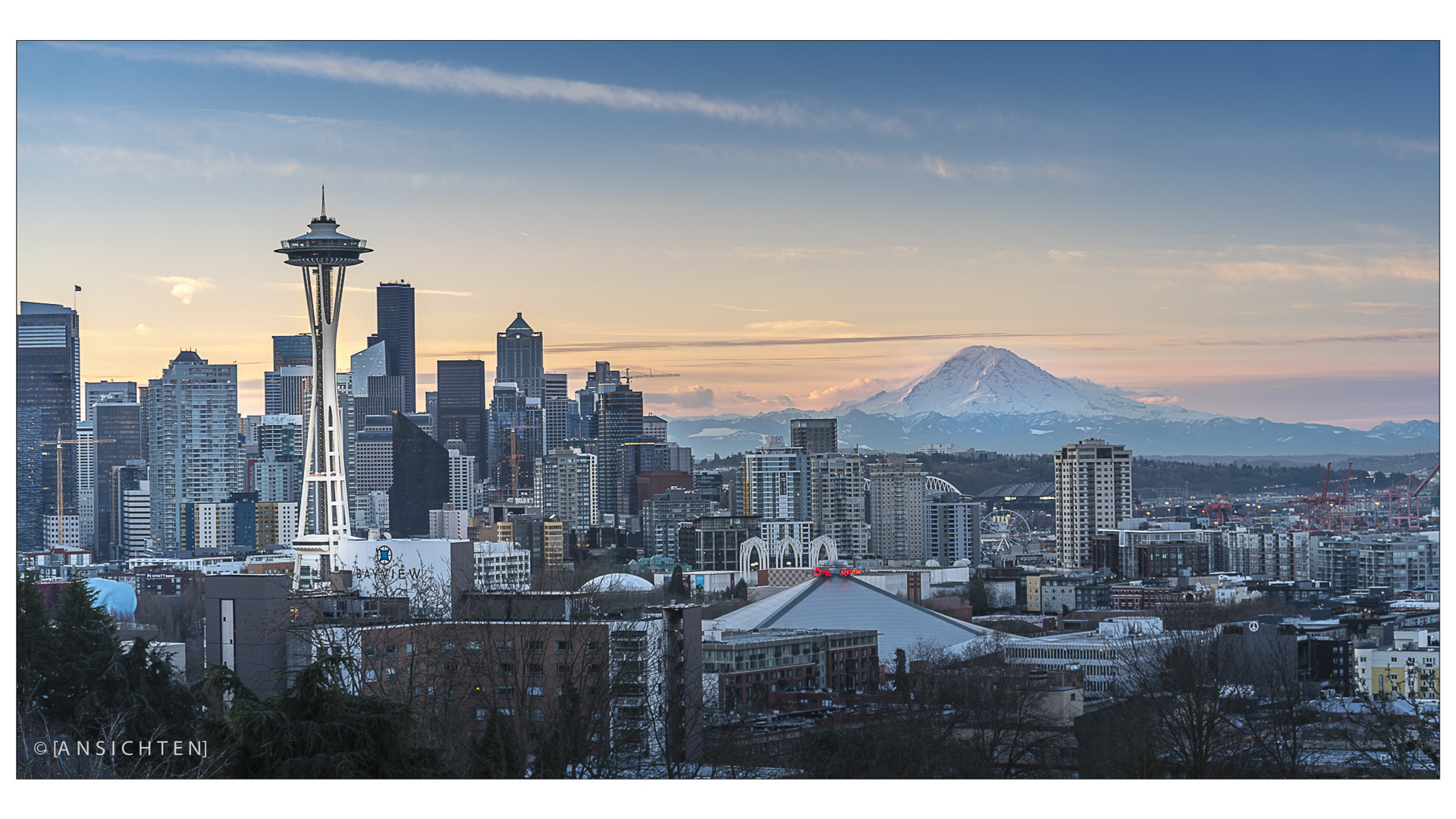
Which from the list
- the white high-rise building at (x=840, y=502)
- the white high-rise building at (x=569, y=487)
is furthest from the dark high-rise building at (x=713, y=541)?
the white high-rise building at (x=569, y=487)

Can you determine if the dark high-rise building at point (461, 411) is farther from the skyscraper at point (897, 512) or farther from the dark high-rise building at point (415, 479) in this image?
the skyscraper at point (897, 512)

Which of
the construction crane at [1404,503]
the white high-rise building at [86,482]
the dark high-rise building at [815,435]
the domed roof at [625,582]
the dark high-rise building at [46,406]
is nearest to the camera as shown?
the construction crane at [1404,503]

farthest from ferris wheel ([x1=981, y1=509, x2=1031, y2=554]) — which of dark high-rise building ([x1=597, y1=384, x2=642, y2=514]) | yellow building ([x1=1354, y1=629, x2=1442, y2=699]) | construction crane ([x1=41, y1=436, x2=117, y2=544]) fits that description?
yellow building ([x1=1354, y1=629, x2=1442, y2=699])

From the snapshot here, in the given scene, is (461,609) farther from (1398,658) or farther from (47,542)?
(47,542)

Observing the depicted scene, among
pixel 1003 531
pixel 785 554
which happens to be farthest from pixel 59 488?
pixel 1003 531

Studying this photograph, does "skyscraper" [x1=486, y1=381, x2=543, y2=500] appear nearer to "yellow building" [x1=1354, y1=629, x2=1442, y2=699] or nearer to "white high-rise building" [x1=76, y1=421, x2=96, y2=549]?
"white high-rise building" [x1=76, y1=421, x2=96, y2=549]

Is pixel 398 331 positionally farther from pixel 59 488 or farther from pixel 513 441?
pixel 59 488

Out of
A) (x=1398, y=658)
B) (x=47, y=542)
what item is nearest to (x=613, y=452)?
(x=47, y=542)
